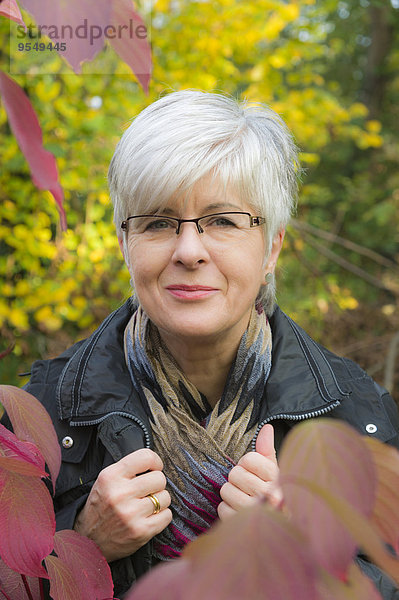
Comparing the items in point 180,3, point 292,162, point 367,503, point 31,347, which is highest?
point 180,3

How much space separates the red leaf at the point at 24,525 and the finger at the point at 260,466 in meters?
0.65

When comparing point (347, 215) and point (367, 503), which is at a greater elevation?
point (347, 215)

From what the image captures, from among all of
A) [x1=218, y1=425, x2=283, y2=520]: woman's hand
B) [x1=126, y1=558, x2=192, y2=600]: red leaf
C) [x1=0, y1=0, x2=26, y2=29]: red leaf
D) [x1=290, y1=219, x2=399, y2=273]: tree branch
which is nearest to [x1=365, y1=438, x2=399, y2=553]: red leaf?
[x1=126, y1=558, x2=192, y2=600]: red leaf

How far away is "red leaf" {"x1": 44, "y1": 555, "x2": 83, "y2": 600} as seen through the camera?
66 centimetres

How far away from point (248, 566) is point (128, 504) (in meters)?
1.04

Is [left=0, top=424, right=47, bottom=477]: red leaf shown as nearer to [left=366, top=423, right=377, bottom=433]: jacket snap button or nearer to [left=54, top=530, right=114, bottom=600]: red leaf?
[left=54, top=530, right=114, bottom=600]: red leaf

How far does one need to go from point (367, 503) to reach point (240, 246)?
1.15 m

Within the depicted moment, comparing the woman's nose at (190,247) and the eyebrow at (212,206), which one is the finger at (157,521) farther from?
the eyebrow at (212,206)

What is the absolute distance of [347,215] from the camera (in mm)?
10211

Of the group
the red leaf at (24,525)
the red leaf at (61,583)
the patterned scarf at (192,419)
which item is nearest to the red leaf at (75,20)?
the red leaf at (24,525)

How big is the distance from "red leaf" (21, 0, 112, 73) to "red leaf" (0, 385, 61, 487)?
40 centimetres

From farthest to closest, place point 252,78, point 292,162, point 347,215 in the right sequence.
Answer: point 347,215 → point 252,78 → point 292,162

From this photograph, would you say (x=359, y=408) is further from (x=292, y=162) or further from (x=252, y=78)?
(x=252, y=78)

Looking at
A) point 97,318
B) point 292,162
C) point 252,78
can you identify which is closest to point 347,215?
point 252,78
